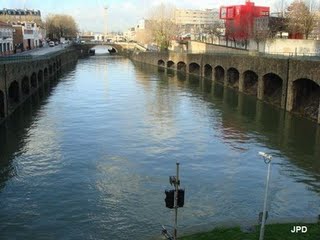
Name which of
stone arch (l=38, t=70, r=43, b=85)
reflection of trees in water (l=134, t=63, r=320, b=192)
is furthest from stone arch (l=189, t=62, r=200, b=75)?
reflection of trees in water (l=134, t=63, r=320, b=192)

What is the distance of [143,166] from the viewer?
34.9 metres

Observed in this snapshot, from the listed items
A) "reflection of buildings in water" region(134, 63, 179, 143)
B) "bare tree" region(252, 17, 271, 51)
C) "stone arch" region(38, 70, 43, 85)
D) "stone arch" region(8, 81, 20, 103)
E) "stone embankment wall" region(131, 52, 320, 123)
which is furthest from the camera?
"bare tree" region(252, 17, 271, 51)

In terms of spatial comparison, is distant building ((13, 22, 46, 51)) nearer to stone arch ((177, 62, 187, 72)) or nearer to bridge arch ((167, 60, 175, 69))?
bridge arch ((167, 60, 175, 69))

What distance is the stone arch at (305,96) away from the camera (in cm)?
5450

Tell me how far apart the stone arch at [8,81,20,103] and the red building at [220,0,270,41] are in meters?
Answer: 54.4

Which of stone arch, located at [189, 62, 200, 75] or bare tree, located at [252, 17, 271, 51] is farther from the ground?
bare tree, located at [252, 17, 271, 51]

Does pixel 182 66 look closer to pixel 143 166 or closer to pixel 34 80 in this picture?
pixel 34 80

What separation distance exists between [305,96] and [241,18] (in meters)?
62.2

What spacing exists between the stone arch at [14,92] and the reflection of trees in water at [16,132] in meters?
1.33

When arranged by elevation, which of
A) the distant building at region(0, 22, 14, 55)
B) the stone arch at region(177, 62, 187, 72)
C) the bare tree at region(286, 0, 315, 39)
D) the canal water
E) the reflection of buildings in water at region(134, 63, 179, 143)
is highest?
the bare tree at region(286, 0, 315, 39)

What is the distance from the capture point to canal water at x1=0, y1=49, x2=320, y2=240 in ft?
85.4

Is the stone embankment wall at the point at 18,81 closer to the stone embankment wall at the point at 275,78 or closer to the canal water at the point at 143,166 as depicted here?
the canal water at the point at 143,166

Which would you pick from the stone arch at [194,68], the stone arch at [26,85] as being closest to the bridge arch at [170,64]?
the stone arch at [194,68]

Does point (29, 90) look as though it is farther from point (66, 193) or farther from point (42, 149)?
point (66, 193)
